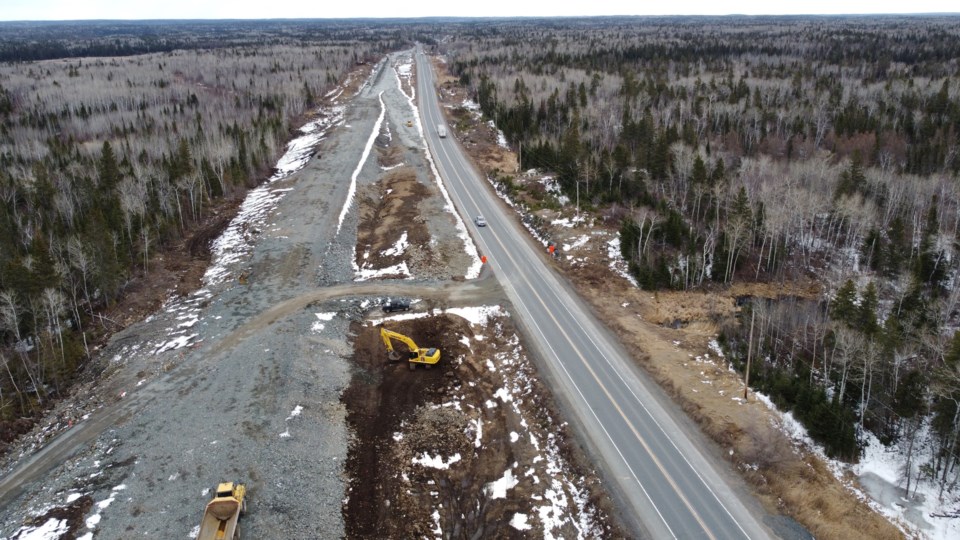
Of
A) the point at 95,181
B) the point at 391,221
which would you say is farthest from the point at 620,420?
the point at 95,181

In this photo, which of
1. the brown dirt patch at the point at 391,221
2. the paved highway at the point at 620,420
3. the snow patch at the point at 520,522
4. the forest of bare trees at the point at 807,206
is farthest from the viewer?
the brown dirt patch at the point at 391,221

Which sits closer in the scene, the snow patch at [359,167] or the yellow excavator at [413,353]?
the yellow excavator at [413,353]

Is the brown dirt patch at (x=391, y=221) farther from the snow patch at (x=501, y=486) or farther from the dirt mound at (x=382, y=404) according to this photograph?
the snow patch at (x=501, y=486)

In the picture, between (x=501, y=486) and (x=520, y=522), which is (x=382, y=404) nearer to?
(x=501, y=486)

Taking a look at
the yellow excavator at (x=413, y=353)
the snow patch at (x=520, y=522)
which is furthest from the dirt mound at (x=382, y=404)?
the snow patch at (x=520, y=522)

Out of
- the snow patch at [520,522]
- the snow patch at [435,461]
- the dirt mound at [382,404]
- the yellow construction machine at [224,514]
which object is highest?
the yellow construction machine at [224,514]

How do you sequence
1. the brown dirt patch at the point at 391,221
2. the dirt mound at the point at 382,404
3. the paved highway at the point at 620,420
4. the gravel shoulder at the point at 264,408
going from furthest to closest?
the brown dirt patch at the point at 391,221
the dirt mound at the point at 382,404
the gravel shoulder at the point at 264,408
the paved highway at the point at 620,420

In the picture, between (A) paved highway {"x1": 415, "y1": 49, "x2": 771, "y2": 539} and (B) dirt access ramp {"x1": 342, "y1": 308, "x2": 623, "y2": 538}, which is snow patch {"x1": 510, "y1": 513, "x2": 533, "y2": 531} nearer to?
(B) dirt access ramp {"x1": 342, "y1": 308, "x2": 623, "y2": 538}

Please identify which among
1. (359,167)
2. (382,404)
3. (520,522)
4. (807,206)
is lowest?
(520,522)
